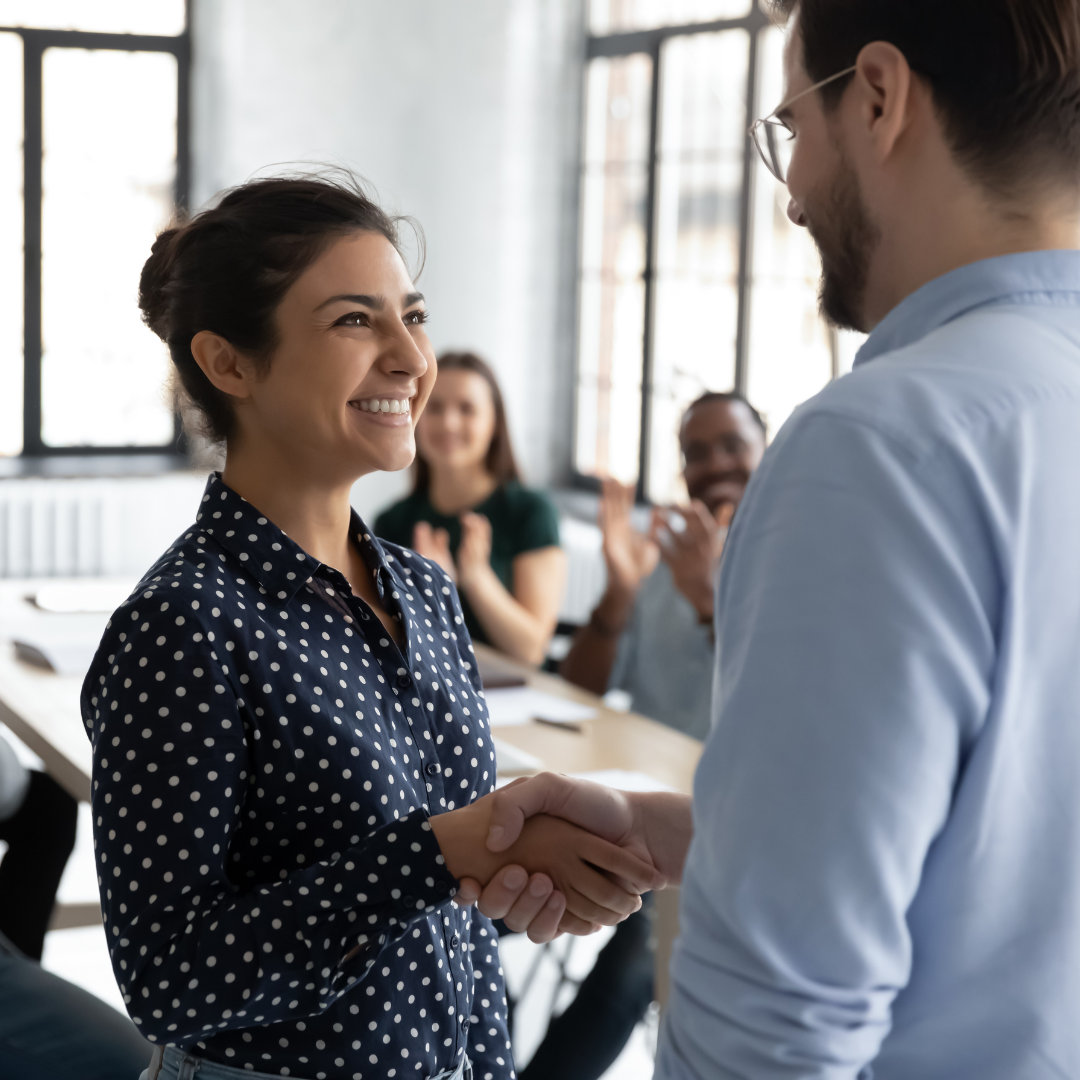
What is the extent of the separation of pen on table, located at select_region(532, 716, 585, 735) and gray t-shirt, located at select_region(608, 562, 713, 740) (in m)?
0.39

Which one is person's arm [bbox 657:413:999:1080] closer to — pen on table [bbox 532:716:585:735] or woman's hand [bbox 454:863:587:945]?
woman's hand [bbox 454:863:587:945]

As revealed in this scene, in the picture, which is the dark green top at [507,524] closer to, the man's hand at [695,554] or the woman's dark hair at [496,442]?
the woman's dark hair at [496,442]

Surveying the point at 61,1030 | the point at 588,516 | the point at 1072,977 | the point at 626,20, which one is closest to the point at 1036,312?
the point at 1072,977

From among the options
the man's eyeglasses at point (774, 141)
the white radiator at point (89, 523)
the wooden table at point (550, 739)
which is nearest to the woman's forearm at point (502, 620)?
the wooden table at point (550, 739)

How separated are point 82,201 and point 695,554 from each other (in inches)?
177

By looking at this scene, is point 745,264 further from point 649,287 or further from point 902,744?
point 902,744

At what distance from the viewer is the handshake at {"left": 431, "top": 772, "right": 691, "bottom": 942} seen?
1.15 meters

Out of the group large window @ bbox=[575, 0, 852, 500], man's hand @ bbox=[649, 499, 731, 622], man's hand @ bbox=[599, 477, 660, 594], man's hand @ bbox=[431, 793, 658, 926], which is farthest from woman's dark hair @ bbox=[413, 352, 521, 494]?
man's hand @ bbox=[431, 793, 658, 926]

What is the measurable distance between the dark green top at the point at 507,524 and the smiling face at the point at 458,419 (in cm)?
14

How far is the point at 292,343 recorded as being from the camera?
1.34m

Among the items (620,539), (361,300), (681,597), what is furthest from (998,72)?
(620,539)

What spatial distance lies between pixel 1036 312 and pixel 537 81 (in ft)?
20.7

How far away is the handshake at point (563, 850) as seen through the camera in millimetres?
1152

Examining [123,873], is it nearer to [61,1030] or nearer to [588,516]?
[61,1030]
